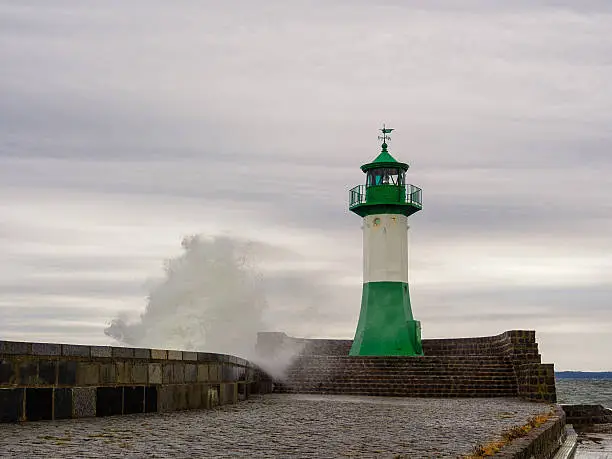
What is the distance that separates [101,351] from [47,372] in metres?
0.91

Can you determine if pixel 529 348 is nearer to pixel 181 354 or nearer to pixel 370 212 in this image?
pixel 370 212

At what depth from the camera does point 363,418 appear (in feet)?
35.1

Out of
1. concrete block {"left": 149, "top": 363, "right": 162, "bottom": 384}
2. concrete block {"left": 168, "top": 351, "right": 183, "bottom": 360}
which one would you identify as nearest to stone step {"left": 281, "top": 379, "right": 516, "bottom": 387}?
concrete block {"left": 168, "top": 351, "right": 183, "bottom": 360}

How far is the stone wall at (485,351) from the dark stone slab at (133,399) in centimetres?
947

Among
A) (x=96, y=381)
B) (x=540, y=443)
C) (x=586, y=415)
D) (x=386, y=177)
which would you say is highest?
(x=386, y=177)

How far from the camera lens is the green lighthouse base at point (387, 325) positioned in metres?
26.4

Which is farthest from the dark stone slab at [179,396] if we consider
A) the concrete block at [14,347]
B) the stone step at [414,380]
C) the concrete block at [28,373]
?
the stone step at [414,380]

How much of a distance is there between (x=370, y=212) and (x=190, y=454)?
21.4 m

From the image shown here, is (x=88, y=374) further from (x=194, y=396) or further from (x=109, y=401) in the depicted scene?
(x=194, y=396)

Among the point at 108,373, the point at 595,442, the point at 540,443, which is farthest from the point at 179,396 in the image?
the point at 595,442

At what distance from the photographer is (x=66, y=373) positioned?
9391mm

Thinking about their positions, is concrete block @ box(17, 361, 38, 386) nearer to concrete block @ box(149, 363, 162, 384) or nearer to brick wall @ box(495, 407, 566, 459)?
concrete block @ box(149, 363, 162, 384)

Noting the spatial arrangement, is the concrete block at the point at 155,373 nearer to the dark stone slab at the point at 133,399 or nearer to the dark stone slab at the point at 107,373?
the dark stone slab at the point at 133,399

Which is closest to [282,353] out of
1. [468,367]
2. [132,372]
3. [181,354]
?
[468,367]
